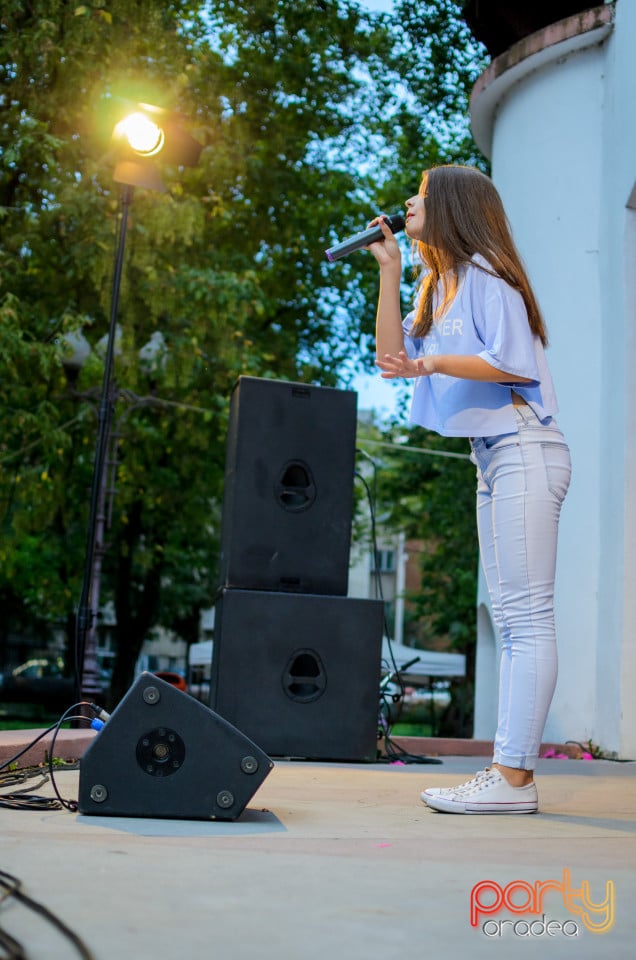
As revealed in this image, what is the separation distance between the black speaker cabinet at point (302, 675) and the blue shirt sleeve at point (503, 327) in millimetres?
1694

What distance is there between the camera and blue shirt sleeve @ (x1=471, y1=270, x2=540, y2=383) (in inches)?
102

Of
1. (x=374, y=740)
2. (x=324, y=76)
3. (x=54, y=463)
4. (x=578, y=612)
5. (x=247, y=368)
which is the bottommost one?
(x=374, y=740)

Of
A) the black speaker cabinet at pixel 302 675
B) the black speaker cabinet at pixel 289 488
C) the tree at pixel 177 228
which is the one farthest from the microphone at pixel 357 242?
the tree at pixel 177 228

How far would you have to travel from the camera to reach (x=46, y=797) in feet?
8.20

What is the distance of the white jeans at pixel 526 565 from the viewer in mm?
2629

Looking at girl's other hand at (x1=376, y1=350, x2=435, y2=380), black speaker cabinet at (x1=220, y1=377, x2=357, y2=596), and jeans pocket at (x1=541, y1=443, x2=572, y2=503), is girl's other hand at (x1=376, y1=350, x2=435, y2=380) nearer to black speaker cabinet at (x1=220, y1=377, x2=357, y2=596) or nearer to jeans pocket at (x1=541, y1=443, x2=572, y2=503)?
jeans pocket at (x1=541, y1=443, x2=572, y2=503)

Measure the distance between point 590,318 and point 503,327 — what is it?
3518 mm

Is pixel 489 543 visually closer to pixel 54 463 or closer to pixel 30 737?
pixel 30 737

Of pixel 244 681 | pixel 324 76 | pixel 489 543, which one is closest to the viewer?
pixel 489 543

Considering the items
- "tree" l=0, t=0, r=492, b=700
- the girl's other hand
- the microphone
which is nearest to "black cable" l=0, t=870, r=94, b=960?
the girl's other hand

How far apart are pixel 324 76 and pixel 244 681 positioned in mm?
10149

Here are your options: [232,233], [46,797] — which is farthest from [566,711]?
[232,233]

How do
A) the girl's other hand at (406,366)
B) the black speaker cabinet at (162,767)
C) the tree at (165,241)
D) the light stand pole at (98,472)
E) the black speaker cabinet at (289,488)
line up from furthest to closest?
the tree at (165,241)
the light stand pole at (98,472)
the black speaker cabinet at (289,488)
the girl's other hand at (406,366)
the black speaker cabinet at (162,767)

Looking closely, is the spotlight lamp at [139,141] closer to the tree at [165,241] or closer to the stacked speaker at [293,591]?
the stacked speaker at [293,591]
